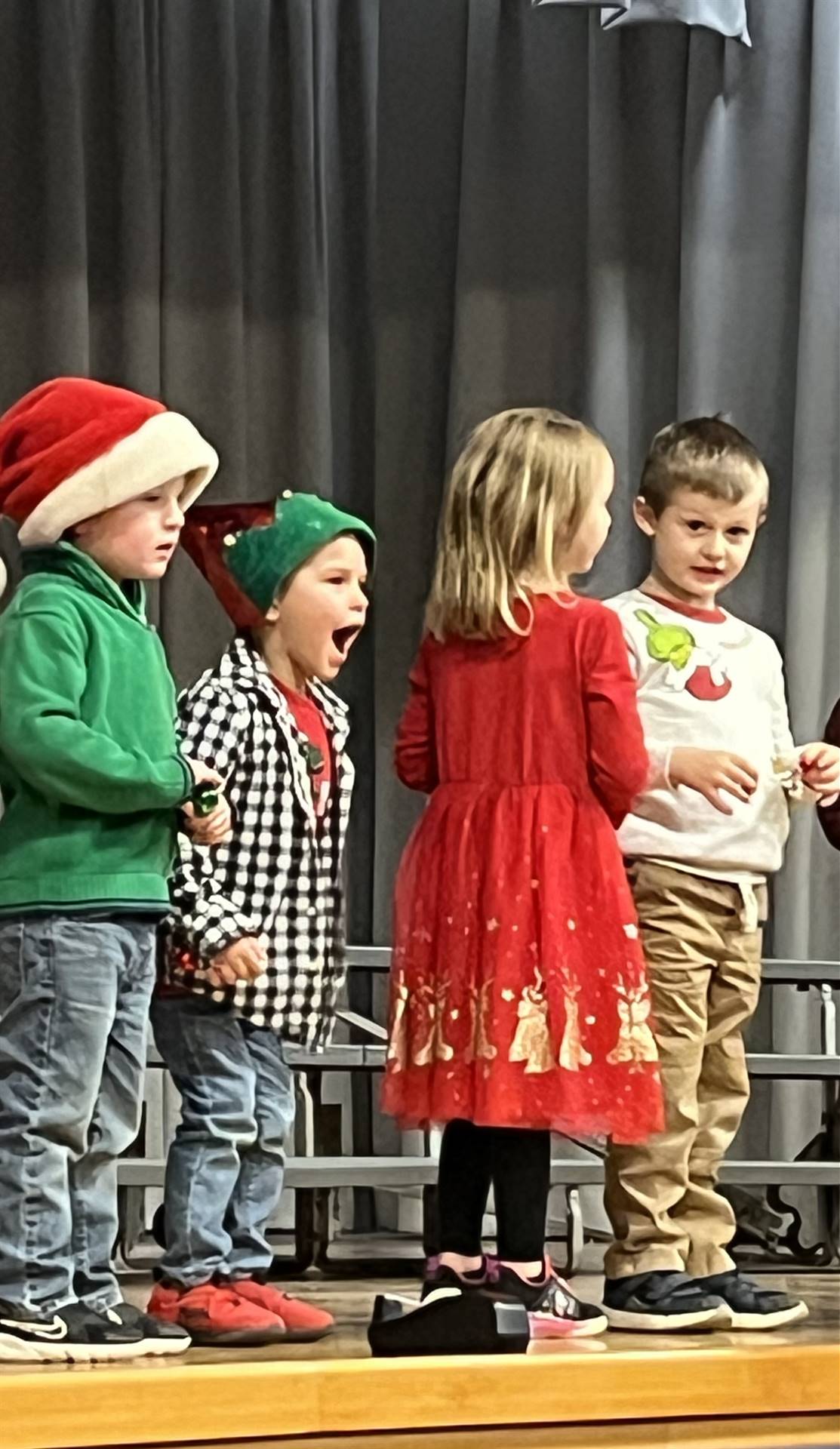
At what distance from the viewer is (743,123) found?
171cm

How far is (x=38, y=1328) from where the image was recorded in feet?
4.39

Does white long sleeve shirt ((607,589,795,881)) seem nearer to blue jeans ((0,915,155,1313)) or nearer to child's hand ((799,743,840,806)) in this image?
child's hand ((799,743,840,806))

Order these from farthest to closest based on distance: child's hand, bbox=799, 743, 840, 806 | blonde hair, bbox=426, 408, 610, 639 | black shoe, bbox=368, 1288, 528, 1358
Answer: child's hand, bbox=799, 743, 840, 806 < blonde hair, bbox=426, 408, 610, 639 < black shoe, bbox=368, 1288, 528, 1358

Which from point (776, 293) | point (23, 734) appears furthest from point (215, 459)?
point (776, 293)

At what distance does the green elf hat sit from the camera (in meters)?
1.51

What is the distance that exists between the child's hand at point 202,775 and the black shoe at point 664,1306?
1.62ft

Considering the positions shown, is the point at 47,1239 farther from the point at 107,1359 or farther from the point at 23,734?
the point at 23,734

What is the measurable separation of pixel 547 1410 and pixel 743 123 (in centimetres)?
103

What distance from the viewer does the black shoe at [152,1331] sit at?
1365 millimetres

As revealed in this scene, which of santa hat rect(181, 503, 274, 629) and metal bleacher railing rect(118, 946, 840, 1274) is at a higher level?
santa hat rect(181, 503, 274, 629)

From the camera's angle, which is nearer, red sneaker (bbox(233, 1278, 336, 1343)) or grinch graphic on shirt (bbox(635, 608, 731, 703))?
red sneaker (bbox(233, 1278, 336, 1343))

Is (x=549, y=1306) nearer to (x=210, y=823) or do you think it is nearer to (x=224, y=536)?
(x=210, y=823)

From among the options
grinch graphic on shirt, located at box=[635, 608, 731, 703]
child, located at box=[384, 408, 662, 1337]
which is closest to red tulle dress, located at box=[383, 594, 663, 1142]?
child, located at box=[384, 408, 662, 1337]

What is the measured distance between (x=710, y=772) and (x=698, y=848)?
0.22 ft
